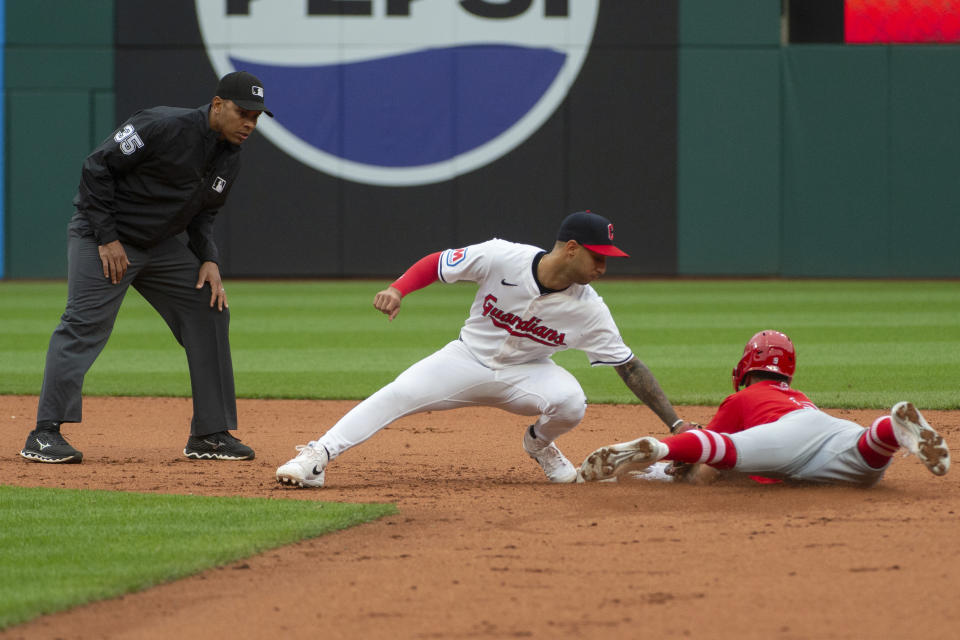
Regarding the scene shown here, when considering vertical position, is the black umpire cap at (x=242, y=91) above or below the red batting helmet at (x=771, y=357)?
above

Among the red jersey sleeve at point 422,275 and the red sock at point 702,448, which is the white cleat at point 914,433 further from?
the red jersey sleeve at point 422,275

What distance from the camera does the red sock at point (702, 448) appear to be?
4.74 meters

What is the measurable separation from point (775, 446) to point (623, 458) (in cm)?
58

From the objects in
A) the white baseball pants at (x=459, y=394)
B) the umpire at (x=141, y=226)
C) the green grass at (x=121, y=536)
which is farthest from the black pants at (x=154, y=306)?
the white baseball pants at (x=459, y=394)

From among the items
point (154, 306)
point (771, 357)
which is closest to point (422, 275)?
point (771, 357)

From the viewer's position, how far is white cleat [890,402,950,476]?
445cm

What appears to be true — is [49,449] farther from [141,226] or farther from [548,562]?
[548,562]

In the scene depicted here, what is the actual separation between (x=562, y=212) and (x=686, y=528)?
15.6 meters

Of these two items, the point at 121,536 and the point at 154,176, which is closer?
the point at 121,536

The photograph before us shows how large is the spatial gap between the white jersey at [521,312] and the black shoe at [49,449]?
2029 mm

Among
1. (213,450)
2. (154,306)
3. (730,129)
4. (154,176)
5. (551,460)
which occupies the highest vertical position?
(730,129)

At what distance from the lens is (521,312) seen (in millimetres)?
4992

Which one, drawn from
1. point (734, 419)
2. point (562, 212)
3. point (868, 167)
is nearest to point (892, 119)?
point (868, 167)

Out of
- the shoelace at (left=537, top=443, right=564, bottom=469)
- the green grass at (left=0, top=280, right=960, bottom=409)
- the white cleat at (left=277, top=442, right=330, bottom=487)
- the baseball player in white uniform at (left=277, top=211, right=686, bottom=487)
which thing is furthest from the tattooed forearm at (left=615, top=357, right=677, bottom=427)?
the green grass at (left=0, top=280, right=960, bottom=409)
